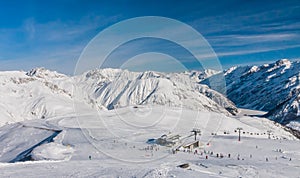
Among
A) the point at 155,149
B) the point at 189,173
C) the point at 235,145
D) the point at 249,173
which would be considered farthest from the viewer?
the point at 235,145

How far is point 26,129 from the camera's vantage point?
3639 inches

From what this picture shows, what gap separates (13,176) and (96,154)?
1800cm

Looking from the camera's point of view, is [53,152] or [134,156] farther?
[53,152]

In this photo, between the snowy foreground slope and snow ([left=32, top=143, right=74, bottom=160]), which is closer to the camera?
the snowy foreground slope

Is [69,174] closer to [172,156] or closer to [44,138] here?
[172,156]

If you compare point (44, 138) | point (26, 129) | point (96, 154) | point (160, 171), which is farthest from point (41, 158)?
point (26, 129)

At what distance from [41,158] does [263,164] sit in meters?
32.3

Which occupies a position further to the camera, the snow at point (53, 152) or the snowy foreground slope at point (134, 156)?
the snow at point (53, 152)

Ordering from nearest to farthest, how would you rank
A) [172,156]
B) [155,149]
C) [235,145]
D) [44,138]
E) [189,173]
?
[189,173] → [172,156] → [155,149] → [235,145] → [44,138]

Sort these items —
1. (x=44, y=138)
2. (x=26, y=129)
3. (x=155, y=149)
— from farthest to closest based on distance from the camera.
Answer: (x=26, y=129) → (x=44, y=138) → (x=155, y=149)

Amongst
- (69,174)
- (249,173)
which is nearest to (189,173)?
(249,173)

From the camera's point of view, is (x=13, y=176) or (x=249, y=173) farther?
(x=249, y=173)

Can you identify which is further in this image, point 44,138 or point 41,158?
point 44,138

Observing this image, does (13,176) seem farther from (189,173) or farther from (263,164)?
(263,164)
